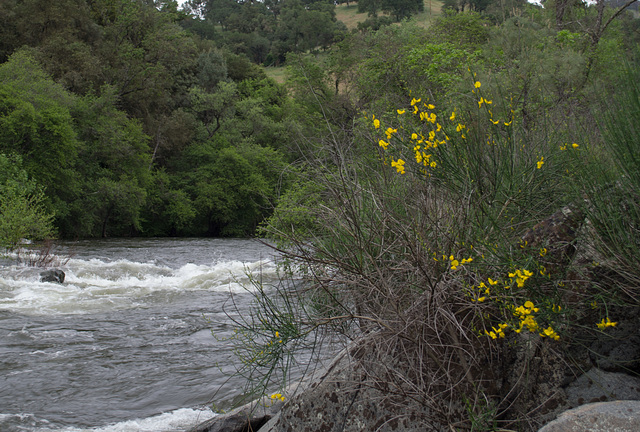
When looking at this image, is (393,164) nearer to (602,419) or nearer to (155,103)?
(602,419)

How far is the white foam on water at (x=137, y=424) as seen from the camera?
597 cm

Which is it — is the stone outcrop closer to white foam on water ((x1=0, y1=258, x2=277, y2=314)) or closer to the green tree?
white foam on water ((x1=0, y1=258, x2=277, y2=314))

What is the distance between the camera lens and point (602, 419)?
274 cm

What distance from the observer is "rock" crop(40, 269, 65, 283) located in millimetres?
14047

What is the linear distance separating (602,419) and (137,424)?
16.4 feet

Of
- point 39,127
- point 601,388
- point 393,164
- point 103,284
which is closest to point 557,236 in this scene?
point 601,388

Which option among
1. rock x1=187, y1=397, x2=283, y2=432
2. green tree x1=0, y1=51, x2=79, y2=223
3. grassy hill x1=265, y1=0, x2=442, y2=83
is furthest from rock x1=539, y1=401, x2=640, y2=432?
grassy hill x1=265, y1=0, x2=442, y2=83

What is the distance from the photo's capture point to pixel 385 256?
3.88m

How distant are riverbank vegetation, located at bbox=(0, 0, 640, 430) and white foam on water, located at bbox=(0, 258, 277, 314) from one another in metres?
2.19

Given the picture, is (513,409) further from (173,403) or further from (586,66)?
(586,66)

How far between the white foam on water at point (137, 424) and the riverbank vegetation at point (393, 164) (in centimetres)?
112

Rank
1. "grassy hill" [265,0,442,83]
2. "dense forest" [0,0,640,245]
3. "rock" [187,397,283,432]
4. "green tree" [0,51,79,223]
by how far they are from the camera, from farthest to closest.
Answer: "grassy hill" [265,0,442,83]
"green tree" [0,51,79,223]
"dense forest" [0,0,640,245]
"rock" [187,397,283,432]

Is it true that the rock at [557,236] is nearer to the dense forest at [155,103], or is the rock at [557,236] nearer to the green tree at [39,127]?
the dense forest at [155,103]

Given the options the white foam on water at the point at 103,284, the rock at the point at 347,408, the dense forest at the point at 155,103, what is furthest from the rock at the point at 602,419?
the dense forest at the point at 155,103
